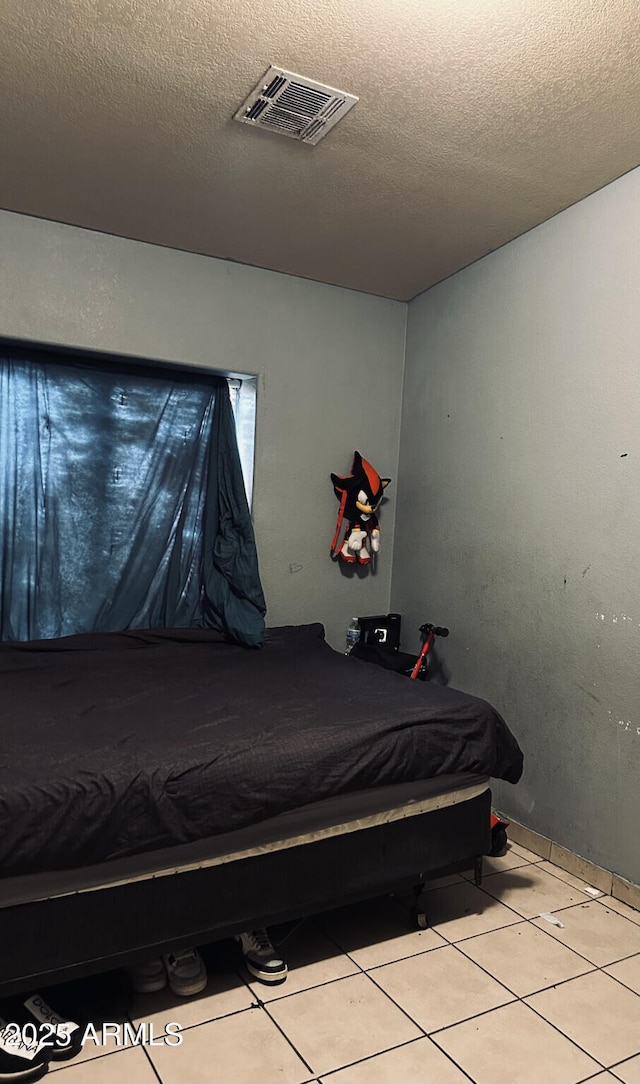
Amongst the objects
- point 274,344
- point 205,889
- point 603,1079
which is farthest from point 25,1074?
point 274,344

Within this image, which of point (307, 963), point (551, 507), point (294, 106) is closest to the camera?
point (307, 963)

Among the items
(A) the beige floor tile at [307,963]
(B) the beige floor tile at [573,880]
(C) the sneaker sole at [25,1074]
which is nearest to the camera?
(C) the sneaker sole at [25,1074]

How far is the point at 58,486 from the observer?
3264 millimetres

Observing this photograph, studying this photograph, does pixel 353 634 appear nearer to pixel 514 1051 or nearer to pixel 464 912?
pixel 464 912

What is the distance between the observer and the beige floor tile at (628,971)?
204 cm

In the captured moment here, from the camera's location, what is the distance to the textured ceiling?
6.15 ft

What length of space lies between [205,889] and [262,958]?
323 mm

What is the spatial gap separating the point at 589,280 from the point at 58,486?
2.44m

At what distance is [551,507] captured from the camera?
2873mm

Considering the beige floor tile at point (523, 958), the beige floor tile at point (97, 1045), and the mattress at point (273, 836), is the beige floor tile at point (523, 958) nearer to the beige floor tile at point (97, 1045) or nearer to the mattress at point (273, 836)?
the mattress at point (273, 836)

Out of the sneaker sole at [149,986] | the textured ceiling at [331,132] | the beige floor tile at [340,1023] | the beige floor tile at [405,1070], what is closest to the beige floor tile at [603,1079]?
the beige floor tile at [405,1070]

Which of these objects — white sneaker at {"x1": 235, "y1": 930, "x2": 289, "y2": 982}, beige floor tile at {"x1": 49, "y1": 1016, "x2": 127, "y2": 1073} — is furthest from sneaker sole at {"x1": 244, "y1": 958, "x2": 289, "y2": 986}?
beige floor tile at {"x1": 49, "y1": 1016, "x2": 127, "y2": 1073}

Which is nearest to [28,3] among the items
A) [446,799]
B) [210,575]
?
[210,575]

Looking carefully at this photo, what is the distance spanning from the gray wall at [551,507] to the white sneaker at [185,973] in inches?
59.5
